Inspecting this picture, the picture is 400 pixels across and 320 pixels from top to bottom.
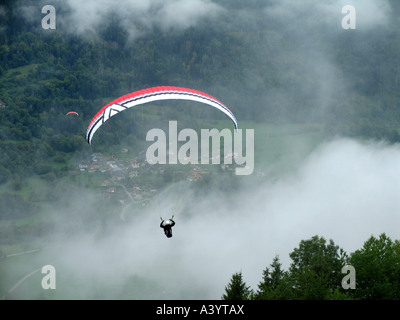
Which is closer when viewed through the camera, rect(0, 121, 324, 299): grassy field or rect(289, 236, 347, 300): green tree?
rect(289, 236, 347, 300): green tree

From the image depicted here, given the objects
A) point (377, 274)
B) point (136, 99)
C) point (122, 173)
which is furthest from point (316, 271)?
point (122, 173)

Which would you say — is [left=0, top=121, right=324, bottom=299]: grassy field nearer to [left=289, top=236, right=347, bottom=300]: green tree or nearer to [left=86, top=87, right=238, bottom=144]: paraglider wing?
[left=289, top=236, right=347, bottom=300]: green tree

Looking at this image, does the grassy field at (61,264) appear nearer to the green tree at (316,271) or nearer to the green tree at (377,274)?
the green tree at (316,271)

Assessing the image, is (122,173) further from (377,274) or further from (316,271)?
(377,274)

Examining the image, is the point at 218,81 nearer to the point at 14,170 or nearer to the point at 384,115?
the point at 384,115

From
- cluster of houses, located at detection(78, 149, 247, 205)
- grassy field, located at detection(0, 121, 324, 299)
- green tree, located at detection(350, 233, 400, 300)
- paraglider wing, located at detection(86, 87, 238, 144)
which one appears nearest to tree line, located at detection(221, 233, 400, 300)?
green tree, located at detection(350, 233, 400, 300)

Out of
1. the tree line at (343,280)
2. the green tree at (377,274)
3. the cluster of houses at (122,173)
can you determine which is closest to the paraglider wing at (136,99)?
the tree line at (343,280)
